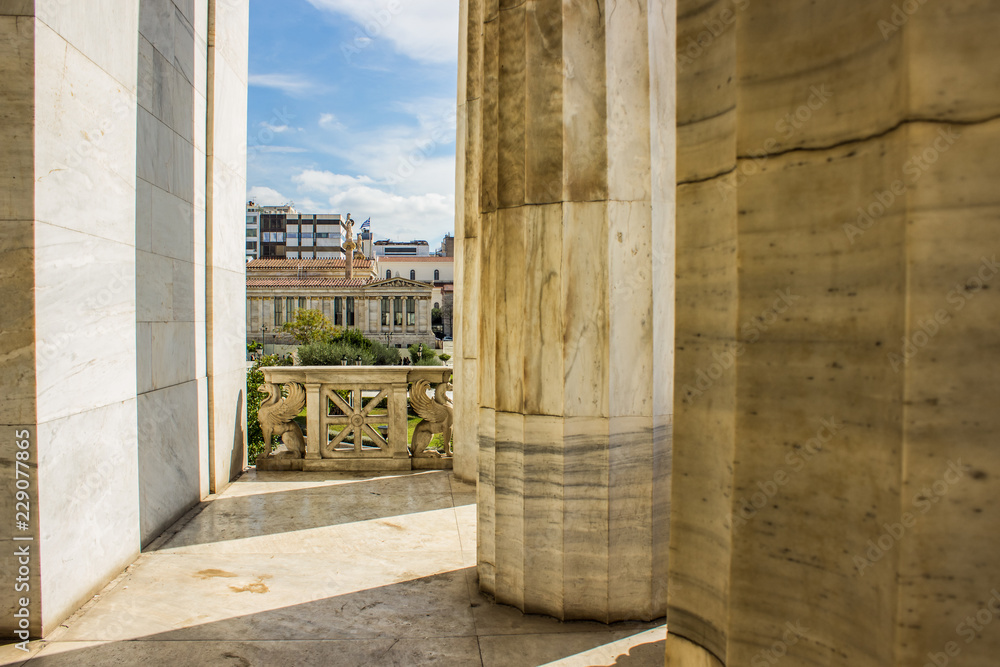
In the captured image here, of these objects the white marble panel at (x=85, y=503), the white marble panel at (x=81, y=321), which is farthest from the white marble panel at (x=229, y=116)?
the white marble panel at (x=85, y=503)

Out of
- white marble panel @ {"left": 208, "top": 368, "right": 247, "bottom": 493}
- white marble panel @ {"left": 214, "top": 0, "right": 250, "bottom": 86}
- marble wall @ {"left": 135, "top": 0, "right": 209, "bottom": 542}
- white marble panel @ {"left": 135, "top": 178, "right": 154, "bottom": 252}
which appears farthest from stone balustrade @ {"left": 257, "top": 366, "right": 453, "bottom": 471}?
white marble panel @ {"left": 214, "top": 0, "right": 250, "bottom": 86}

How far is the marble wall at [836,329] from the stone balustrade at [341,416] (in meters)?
5.68

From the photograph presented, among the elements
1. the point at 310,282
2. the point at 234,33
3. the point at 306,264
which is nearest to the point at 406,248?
the point at 306,264

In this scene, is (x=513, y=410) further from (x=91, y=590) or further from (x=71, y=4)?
(x=71, y=4)

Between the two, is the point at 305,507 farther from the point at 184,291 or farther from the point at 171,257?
the point at 171,257

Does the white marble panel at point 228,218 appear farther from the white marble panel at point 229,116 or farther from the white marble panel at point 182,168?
the white marble panel at point 182,168

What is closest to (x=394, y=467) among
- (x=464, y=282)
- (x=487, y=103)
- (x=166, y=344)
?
(x=464, y=282)

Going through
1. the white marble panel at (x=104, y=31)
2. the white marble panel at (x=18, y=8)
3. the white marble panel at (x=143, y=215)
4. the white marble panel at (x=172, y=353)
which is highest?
the white marble panel at (x=104, y=31)

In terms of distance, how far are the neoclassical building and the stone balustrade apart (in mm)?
54925

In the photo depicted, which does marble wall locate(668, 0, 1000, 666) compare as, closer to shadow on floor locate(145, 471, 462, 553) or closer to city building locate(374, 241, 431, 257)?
shadow on floor locate(145, 471, 462, 553)

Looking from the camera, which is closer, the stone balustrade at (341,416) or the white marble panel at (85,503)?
the white marble panel at (85,503)

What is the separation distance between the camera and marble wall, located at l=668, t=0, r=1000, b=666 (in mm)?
1177

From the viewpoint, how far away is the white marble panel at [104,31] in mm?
3436

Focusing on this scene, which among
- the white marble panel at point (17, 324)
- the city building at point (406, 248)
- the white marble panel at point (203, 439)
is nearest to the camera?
the white marble panel at point (17, 324)
